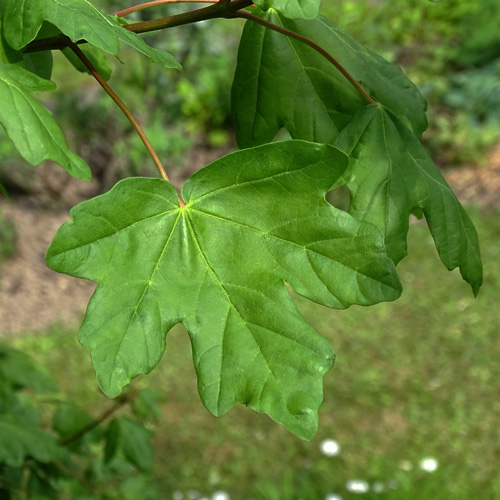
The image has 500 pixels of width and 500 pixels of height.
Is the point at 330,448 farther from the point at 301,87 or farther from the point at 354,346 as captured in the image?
the point at 301,87

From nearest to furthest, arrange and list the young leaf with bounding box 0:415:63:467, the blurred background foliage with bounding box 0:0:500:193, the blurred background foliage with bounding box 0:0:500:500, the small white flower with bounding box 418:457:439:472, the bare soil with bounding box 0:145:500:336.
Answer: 1. the young leaf with bounding box 0:415:63:467
2. the small white flower with bounding box 418:457:439:472
3. the blurred background foliage with bounding box 0:0:500:500
4. the bare soil with bounding box 0:145:500:336
5. the blurred background foliage with bounding box 0:0:500:193

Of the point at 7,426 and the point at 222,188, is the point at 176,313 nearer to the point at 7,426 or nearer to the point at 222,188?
the point at 222,188

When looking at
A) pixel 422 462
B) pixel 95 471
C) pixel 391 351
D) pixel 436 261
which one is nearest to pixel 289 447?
pixel 422 462

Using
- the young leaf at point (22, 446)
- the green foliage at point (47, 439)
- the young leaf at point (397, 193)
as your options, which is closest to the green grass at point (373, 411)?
the green foliage at point (47, 439)

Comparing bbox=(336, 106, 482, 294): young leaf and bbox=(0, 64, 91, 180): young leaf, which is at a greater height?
bbox=(336, 106, 482, 294): young leaf

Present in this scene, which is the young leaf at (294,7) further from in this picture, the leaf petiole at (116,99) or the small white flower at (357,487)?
the small white flower at (357,487)

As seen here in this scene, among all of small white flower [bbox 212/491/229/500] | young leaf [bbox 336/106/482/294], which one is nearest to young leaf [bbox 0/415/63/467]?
young leaf [bbox 336/106/482/294]

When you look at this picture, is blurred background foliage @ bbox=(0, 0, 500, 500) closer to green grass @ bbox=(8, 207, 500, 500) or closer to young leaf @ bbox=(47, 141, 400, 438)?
green grass @ bbox=(8, 207, 500, 500)

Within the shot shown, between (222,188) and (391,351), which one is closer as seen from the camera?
(222,188)
